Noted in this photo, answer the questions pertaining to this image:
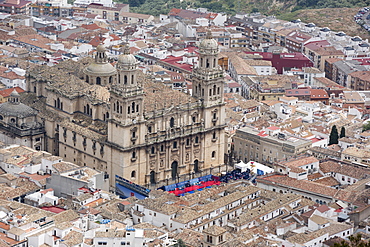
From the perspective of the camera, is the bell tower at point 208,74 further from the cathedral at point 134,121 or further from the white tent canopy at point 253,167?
the white tent canopy at point 253,167

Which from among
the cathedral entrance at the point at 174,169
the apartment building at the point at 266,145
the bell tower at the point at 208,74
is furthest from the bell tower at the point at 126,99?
the apartment building at the point at 266,145

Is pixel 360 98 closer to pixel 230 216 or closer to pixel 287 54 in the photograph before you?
pixel 287 54

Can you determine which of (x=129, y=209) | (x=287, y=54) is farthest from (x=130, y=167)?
(x=287, y=54)

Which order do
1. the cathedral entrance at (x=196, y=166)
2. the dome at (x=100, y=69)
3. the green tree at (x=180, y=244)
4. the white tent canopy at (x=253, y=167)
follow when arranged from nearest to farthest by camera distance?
the green tree at (x=180, y=244) → the white tent canopy at (x=253, y=167) → the cathedral entrance at (x=196, y=166) → the dome at (x=100, y=69)

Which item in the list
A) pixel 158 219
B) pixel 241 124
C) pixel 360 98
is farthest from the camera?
pixel 360 98

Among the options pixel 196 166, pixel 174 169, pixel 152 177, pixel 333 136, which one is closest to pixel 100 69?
pixel 174 169
